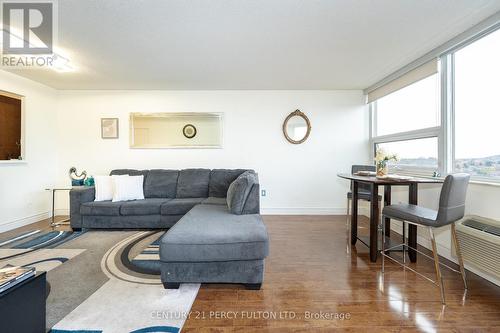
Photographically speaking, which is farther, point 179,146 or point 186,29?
point 179,146

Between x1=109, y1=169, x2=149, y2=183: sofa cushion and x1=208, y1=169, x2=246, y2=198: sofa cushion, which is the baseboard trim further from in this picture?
x1=208, y1=169, x2=246, y2=198: sofa cushion

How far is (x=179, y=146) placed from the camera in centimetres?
408

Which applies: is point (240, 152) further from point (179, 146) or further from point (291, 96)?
point (291, 96)

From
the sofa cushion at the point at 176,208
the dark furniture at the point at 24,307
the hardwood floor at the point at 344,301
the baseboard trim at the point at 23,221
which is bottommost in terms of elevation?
the hardwood floor at the point at 344,301

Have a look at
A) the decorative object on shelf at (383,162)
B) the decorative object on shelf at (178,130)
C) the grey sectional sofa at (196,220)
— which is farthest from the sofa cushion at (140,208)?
the decorative object on shelf at (383,162)

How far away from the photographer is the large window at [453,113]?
2035 millimetres

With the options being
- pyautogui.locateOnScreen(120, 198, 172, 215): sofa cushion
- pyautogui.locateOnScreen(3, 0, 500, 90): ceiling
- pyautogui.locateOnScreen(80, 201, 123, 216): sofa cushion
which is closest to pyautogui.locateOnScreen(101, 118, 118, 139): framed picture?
pyautogui.locateOnScreen(3, 0, 500, 90): ceiling

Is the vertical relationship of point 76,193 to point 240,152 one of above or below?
below

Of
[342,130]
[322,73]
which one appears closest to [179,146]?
[322,73]

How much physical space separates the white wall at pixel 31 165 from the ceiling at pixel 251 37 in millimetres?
293

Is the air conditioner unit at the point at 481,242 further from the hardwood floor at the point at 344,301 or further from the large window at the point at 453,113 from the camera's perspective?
the large window at the point at 453,113

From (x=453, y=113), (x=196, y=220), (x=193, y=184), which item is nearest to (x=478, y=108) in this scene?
(x=453, y=113)

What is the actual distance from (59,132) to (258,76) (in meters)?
3.88

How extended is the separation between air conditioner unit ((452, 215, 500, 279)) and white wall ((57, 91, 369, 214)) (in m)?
2.13
